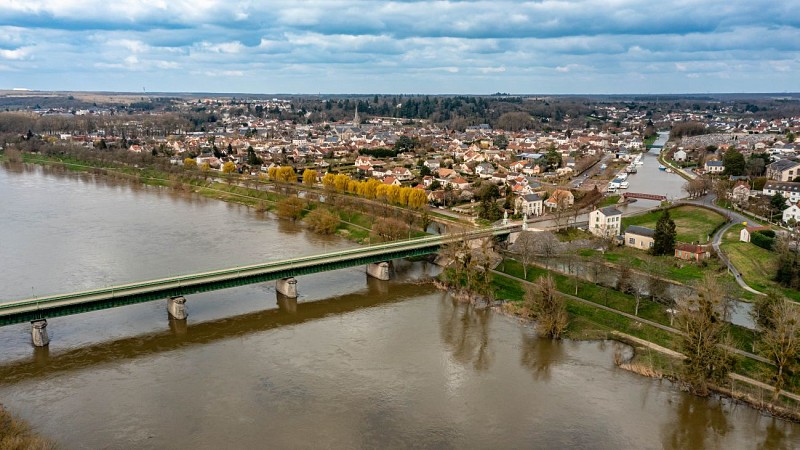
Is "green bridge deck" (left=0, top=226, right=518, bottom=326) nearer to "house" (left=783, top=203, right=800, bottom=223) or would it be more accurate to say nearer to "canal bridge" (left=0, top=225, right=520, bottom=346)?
"canal bridge" (left=0, top=225, right=520, bottom=346)

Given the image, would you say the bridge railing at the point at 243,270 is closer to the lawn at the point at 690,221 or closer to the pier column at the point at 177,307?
the pier column at the point at 177,307

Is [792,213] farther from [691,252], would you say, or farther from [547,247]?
[547,247]

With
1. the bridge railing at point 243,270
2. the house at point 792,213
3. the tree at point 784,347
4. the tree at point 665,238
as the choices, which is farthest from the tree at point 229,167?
the tree at point 784,347

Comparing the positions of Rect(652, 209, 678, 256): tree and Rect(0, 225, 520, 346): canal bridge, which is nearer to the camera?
Rect(0, 225, 520, 346): canal bridge

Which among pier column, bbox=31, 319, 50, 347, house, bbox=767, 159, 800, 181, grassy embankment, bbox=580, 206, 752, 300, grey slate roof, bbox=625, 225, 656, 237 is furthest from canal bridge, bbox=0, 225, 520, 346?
house, bbox=767, 159, 800, 181

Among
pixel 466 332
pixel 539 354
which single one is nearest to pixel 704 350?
pixel 539 354

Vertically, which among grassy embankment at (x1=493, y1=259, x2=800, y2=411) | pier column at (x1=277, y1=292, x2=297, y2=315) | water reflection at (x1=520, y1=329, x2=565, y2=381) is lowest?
water reflection at (x1=520, y1=329, x2=565, y2=381)
